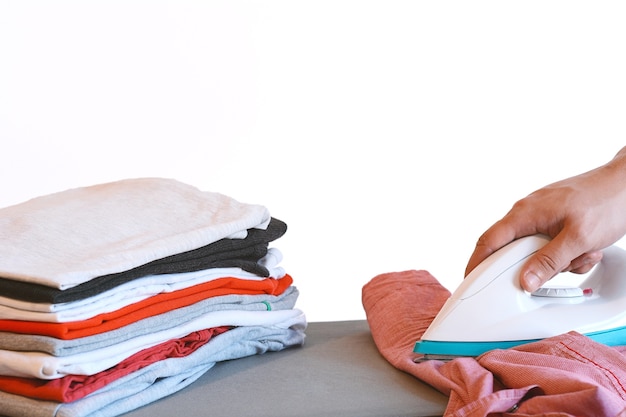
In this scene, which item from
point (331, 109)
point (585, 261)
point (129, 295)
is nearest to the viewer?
point (129, 295)

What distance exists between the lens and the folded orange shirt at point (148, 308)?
3.64 ft

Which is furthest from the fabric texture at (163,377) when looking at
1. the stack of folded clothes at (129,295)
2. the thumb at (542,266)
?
the thumb at (542,266)

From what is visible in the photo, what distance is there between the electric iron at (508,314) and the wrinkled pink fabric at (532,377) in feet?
0.20

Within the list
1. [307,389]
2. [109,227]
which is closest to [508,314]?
[307,389]

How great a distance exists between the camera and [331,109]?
311 cm

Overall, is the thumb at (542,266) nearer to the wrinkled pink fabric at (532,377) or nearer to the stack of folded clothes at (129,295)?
the wrinkled pink fabric at (532,377)

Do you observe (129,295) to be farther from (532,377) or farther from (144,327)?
(532,377)

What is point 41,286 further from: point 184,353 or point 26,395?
point 184,353

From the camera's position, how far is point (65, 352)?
43.2 inches

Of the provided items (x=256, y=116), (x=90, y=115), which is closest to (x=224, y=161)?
(x=256, y=116)

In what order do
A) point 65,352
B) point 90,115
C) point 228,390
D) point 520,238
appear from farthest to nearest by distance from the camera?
point 90,115, point 520,238, point 228,390, point 65,352

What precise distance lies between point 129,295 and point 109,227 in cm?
16

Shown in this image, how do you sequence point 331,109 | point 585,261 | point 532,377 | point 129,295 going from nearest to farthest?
1. point 532,377
2. point 129,295
3. point 585,261
4. point 331,109

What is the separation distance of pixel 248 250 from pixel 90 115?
1685 millimetres
